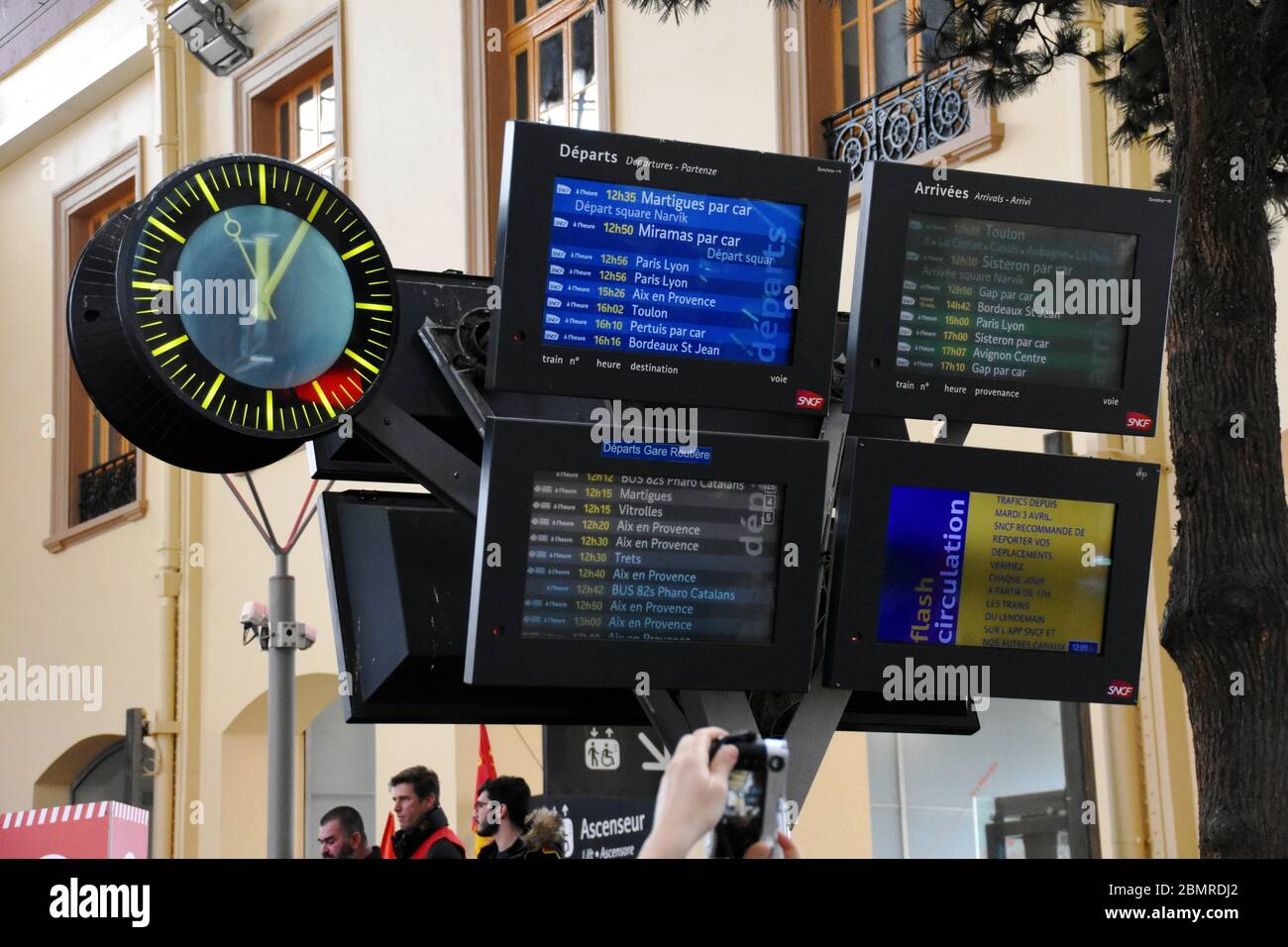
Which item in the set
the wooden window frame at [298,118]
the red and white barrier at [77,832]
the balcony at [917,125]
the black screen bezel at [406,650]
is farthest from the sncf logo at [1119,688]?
the wooden window frame at [298,118]

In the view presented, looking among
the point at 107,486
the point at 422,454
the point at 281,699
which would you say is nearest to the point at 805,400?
the point at 422,454

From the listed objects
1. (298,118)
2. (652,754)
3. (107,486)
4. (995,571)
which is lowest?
(652,754)

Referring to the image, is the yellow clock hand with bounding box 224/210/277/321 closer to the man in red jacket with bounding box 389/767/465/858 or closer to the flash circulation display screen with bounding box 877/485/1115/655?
the flash circulation display screen with bounding box 877/485/1115/655

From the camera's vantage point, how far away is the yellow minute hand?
12.4 ft

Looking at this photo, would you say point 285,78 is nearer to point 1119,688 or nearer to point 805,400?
point 805,400

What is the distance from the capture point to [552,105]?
11.8 metres

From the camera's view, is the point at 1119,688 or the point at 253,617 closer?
the point at 1119,688

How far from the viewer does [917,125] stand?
9.05 m

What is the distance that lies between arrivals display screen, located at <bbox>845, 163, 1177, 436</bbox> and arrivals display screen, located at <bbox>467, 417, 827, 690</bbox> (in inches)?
12.4

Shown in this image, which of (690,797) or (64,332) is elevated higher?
(64,332)

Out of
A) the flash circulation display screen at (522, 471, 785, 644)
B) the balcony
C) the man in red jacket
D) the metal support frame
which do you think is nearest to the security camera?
the metal support frame

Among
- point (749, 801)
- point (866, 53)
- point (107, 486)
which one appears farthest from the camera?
point (107, 486)

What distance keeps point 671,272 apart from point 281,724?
18.7ft
